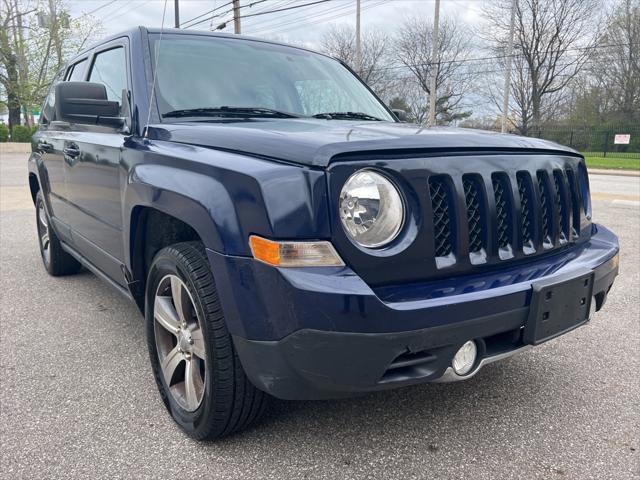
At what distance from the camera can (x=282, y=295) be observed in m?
1.58

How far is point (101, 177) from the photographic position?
2834mm

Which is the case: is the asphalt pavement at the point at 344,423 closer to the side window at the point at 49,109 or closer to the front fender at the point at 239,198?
the front fender at the point at 239,198

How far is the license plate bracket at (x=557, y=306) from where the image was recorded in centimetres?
185

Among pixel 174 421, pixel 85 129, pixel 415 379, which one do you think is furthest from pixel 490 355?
pixel 85 129

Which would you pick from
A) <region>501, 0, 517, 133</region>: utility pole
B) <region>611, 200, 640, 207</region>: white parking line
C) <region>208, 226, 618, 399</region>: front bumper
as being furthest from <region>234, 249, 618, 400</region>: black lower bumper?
<region>501, 0, 517, 133</region>: utility pole

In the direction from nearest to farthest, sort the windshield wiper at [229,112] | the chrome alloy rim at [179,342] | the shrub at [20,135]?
the chrome alloy rim at [179,342], the windshield wiper at [229,112], the shrub at [20,135]

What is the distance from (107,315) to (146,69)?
1.77 meters

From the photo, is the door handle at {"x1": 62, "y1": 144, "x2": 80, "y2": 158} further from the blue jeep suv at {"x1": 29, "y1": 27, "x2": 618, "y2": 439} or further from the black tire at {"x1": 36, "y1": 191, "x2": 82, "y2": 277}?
the black tire at {"x1": 36, "y1": 191, "x2": 82, "y2": 277}

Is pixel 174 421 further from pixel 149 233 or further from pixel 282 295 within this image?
pixel 282 295

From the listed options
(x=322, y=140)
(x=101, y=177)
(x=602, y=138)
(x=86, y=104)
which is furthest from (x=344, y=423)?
(x=602, y=138)

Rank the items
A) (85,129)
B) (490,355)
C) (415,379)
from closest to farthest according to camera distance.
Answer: (415,379), (490,355), (85,129)

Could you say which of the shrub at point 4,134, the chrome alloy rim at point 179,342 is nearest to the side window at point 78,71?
the chrome alloy rim at point 179,342

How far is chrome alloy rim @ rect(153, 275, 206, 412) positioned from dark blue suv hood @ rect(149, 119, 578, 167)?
1.94 ft

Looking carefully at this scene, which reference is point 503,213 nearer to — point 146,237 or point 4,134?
point 146,237
